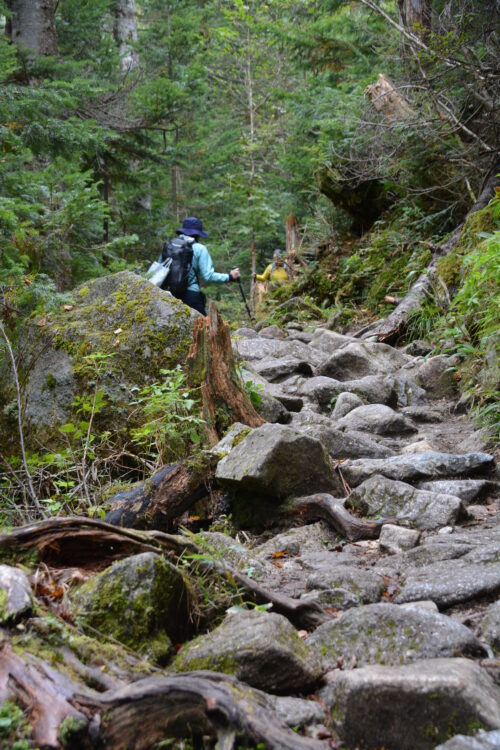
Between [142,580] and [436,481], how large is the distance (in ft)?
8.18

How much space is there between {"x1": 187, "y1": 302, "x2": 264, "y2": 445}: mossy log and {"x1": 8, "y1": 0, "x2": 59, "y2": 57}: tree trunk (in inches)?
317

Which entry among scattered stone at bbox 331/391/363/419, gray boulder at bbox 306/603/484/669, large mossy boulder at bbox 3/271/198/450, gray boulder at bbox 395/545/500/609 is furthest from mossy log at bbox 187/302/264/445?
gray boulder at bbox 306/603/484/669

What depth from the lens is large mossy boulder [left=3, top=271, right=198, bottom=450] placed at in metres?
5.25

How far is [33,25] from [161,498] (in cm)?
1002

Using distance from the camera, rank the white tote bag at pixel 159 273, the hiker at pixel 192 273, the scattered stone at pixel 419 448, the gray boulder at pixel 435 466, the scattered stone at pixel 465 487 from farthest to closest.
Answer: the hiker at pixel 192 273 < the white tote bag at pixel 159 273 < the scattered stone at pixel 419 448 < the gray boulder at pixel 435 466 < the scattered stone at pixel 465 487

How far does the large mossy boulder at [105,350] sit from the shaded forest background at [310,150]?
0.52 m

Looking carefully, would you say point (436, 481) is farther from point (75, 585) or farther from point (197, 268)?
point (197, 268)

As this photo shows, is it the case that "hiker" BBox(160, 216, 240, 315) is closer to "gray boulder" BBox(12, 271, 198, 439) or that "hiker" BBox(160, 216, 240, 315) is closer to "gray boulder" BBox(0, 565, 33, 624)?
"gray boulder" BBox(12, 271, 198, 439)

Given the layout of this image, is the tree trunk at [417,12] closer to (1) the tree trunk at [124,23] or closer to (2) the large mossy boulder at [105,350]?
(2) the large mossy boulder at [105,350]

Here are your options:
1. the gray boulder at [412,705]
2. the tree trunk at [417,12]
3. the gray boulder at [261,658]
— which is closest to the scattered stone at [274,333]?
the tree trunk at [417,12]

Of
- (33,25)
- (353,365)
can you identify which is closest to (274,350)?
(353,365)

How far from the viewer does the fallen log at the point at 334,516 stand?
11.8 ft

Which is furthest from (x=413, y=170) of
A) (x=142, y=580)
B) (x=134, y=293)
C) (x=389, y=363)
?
(x=142, y=580)

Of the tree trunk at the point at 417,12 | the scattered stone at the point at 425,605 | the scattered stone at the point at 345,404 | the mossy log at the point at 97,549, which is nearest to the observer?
the mossy log at the point at 97,549
